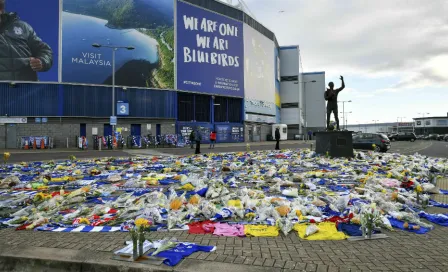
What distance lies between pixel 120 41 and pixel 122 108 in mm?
8285

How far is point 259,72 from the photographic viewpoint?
181ft

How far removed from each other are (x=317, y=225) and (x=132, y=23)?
37.7 meters

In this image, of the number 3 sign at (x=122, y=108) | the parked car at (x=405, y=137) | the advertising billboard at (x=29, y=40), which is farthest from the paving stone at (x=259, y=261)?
the parked car at (x=405, y=137)

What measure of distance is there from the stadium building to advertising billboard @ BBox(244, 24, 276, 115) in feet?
7.22

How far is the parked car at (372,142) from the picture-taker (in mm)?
22828

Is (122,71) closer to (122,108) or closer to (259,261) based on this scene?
(122,108)

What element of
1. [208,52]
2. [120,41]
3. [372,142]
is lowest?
[372,142]

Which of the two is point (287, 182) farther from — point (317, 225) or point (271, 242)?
point (271, 242)

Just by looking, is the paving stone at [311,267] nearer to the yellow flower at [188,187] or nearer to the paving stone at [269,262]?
the paving stone at [269,262]

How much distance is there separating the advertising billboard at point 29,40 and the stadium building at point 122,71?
0.32 feet

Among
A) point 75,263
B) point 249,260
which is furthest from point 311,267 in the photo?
point 75,263

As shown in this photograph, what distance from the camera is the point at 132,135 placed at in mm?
34438

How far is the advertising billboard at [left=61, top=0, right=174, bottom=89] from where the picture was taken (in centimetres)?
3338

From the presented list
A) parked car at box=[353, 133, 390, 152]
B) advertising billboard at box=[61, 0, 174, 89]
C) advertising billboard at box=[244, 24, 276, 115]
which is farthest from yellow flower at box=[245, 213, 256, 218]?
advertising billboard at box=[244, 24, 276, 115]
